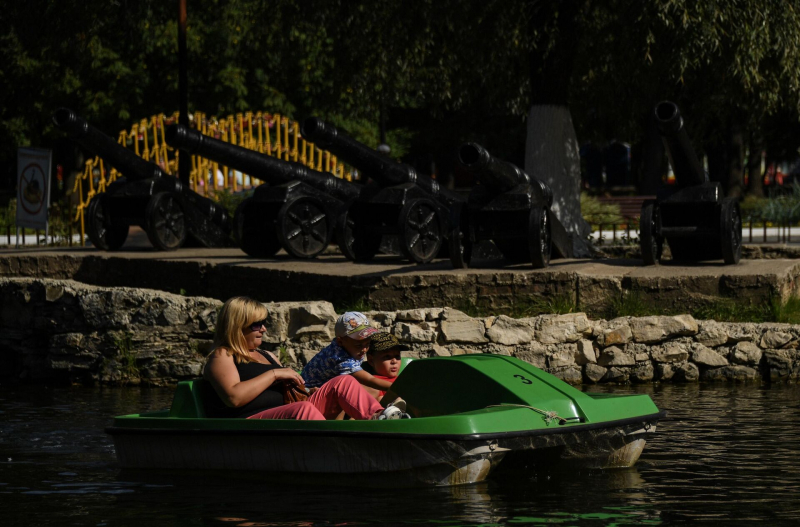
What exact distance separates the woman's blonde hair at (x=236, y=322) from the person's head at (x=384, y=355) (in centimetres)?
85

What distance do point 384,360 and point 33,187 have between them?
13.5 metres

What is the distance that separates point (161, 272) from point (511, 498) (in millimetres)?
9910

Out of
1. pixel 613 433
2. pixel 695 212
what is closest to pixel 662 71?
pixel 695 212

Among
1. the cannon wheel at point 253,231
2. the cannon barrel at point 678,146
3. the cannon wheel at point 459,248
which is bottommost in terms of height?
the cannon wheel at point 459,248

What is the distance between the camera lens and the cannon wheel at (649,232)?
45.3 ft

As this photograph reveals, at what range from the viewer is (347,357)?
8.18 m

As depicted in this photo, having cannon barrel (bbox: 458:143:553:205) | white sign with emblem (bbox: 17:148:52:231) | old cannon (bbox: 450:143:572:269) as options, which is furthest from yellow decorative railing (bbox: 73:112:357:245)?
cannon barrel (bbox: 458:143:553:205)

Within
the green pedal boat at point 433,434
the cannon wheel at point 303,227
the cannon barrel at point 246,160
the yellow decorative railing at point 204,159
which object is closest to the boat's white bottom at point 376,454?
the green pedal boat at point 433,434

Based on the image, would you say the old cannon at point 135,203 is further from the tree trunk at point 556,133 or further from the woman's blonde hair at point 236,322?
the woman's blonde hair at point 236,322

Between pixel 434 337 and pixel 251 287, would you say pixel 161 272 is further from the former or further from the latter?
pixel 434 337

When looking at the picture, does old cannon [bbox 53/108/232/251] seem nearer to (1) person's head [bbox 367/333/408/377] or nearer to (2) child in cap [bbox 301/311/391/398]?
(2) child in cap [bbox 301/311/391/398]

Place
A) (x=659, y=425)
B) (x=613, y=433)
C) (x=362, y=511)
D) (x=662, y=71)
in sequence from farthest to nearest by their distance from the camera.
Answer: (x=662, y=71) < (x=659, y=425) < (x=613, y=433) < (x=362, y=511)

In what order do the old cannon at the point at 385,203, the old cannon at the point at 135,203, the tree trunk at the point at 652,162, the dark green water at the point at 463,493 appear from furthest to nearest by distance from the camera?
the tree trunk at the point at 652,162 → the old cannon at the point at 135,203 → the old cannon at the point at 385,203 → the dark green water at the point at 463,493

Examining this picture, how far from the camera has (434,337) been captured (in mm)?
11969
